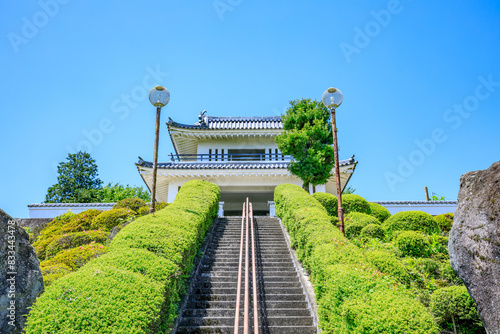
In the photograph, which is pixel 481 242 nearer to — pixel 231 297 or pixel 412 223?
pixel 231 297

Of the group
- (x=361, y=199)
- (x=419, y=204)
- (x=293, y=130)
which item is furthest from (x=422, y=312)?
(x=419, y=204)

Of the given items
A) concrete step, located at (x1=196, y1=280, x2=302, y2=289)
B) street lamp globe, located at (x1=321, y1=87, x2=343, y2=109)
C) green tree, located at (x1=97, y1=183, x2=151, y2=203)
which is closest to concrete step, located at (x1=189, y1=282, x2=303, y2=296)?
A: concrete step, located at (x1=196, y1=280, x2=302, y2=289)

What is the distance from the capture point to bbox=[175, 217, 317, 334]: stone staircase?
6738mm

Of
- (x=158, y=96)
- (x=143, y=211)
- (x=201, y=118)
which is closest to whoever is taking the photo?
(x=158, y=96)

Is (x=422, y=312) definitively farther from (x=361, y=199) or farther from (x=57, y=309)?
Answer: (x=361, y=199)

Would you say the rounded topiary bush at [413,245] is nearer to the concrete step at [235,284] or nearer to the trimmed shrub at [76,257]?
Result: the concrete step at [235,284]

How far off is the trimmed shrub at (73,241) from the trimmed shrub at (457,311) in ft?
31.2

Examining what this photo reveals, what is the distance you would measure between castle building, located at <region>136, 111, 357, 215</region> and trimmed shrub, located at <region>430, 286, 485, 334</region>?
47.2 feet

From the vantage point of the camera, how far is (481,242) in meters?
4.36

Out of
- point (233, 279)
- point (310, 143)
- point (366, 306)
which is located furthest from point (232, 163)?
point (366, 306)

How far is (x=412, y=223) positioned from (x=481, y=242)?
812 cm

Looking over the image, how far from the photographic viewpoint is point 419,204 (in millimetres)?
18562

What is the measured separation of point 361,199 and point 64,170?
34.0m

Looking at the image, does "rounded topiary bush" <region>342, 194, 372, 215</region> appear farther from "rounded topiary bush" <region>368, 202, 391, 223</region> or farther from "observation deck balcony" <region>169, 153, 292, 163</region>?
"observation deck balcony" <region>169, 153, 292, 163</region>
